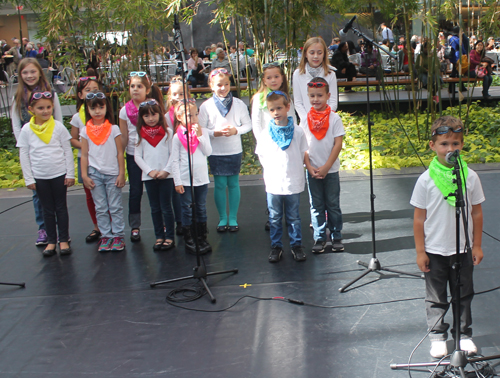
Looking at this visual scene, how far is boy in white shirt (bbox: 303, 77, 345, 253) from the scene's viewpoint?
3.26 metres

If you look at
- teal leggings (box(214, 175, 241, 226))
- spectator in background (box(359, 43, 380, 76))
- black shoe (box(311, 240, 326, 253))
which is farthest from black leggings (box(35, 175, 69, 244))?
spectator in background (box(359, 43, 380, 76))

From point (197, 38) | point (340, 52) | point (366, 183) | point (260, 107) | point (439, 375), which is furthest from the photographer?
point (197, 38)

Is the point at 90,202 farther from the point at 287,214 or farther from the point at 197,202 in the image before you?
the point at 287,214

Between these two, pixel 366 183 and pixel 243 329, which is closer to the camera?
pixel 243 329

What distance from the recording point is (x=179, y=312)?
8.77 ft

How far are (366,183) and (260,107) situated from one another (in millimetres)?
1819

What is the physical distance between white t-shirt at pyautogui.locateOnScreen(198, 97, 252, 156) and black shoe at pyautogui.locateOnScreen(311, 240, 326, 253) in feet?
2.91

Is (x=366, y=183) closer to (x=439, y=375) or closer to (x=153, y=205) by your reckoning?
(x=153, y=205)

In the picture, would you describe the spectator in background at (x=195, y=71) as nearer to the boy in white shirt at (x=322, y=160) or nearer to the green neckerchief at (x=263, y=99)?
the green neckerchief at (x=263, y=99)

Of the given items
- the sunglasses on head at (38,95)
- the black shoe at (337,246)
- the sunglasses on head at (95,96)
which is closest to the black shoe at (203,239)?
the black shoe at (337,246)

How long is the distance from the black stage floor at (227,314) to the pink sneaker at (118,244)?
51mm

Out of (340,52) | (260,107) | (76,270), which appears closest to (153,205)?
(76,270)

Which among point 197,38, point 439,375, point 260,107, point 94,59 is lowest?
point 439,375

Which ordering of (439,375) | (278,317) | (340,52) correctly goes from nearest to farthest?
1. (439,375)
2. (278,317)
3. (340,52)
